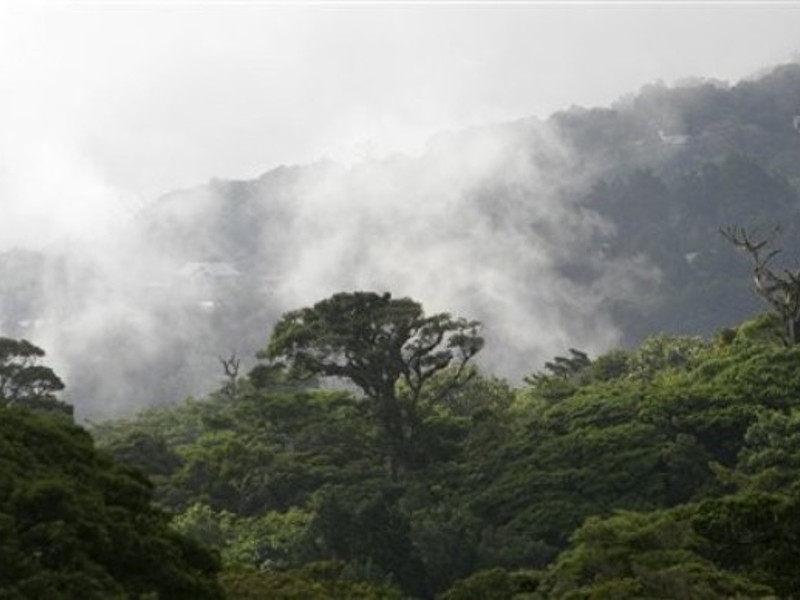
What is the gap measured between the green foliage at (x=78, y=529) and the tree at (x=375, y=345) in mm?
30789

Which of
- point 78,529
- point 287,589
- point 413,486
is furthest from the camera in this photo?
point 413,486

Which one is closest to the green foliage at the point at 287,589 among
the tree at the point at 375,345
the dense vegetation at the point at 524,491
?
the dense vegetation at the point at 524,491

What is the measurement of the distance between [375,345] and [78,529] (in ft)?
119

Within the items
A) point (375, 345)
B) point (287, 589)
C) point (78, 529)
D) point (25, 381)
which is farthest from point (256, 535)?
point (78, 529)

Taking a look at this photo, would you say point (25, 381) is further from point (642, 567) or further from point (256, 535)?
point (642, 567)

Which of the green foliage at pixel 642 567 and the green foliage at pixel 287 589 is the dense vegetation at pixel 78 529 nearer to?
the green foliage at pixel 287 589

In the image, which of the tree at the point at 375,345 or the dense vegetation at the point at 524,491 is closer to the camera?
the dense vegetation at the point at 524,491

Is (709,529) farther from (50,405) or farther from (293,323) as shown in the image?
(50,405)

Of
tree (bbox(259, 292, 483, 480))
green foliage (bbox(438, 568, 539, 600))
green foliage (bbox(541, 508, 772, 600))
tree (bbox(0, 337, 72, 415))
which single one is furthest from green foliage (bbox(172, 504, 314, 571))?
green foliage (bbox(541, 508, 772, 600))

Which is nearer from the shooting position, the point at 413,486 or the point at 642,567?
the point at 642,567

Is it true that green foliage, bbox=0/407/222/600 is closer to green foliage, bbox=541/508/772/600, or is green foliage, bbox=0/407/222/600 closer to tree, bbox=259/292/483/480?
green foliage, bbox=541/508/772/600

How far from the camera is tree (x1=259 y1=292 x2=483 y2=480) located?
170ft

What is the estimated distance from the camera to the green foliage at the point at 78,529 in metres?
14.9

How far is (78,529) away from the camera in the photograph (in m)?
16.2
